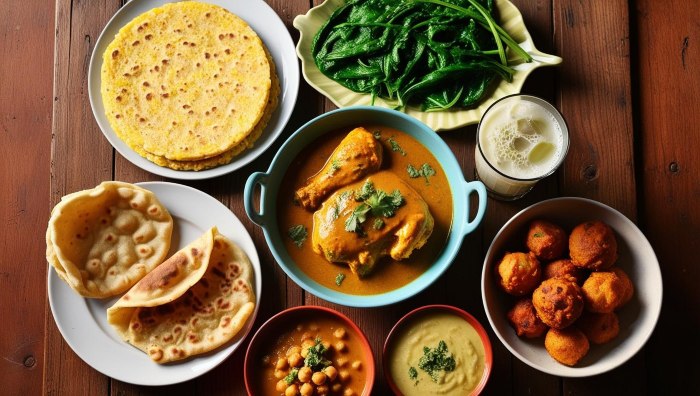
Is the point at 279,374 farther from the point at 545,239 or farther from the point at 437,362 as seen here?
the point at 545,239

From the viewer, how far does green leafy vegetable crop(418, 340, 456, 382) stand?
2934mm

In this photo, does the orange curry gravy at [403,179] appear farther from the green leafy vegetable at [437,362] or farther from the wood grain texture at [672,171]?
the wood grain texture at [672,171]

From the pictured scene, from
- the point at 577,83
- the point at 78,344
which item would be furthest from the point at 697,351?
the point at 78,344

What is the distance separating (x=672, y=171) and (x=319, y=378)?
2.30 meters

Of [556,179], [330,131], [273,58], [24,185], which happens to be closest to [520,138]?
[556,179]

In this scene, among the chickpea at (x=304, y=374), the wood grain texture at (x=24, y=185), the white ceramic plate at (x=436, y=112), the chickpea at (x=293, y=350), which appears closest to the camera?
the chickpea at (x=304, y=374)

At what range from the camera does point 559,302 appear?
273 centimetres

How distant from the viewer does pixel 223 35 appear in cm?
343

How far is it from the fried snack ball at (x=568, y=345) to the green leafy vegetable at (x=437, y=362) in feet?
1.62

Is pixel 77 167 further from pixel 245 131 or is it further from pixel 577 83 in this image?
pixel 577 83

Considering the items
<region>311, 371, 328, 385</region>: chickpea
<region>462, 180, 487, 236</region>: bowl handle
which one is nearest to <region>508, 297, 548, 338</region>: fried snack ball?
<region>462, 180, 487, 236</region>: bowl handle

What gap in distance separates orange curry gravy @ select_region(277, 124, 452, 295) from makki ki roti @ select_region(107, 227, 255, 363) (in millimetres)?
362

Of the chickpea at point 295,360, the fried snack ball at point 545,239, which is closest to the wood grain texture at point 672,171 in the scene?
the fried snack ball at point 545,239

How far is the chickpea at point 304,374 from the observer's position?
2.96 metres
